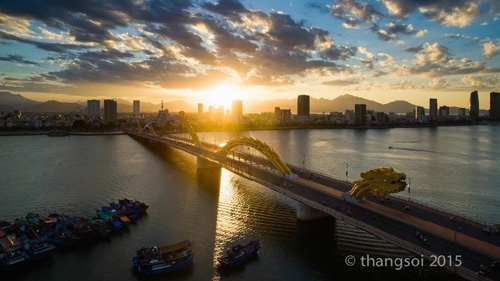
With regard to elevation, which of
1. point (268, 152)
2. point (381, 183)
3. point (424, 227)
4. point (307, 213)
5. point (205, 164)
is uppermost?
point (268, 152)

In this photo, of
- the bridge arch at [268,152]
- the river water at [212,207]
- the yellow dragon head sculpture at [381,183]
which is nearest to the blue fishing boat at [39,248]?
the river water at [212,207]

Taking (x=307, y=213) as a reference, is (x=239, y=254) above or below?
below

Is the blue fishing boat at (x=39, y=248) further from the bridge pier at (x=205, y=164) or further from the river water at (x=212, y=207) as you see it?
the bridge pier at (x=205, y=164)

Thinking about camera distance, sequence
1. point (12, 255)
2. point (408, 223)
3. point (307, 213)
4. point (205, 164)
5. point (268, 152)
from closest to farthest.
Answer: point (408, 223) < point (12, 255) < point (307, 213) < point (268, 152) < point (205, 164)

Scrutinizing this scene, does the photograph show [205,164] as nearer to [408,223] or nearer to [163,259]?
[163,259]

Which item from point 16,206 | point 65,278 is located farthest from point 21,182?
point 65,278

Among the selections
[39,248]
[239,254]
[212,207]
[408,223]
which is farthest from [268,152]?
[39,248]

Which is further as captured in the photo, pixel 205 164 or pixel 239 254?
pixel 205 164
